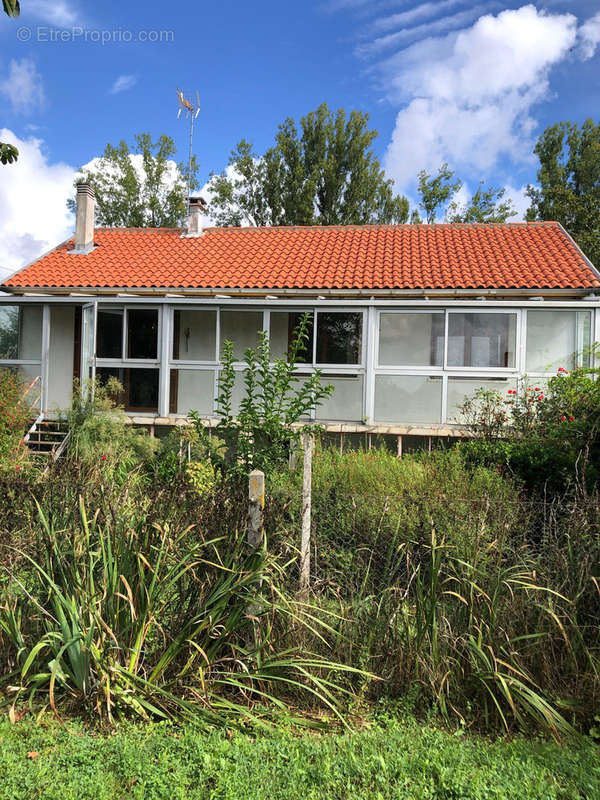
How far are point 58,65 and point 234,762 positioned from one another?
57.7 ft

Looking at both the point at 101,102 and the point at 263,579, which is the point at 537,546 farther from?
the point at 101,102

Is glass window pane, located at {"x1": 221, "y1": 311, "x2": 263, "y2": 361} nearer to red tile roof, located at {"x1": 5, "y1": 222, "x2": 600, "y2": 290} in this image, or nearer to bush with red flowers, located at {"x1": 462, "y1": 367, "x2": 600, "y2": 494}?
red tile roof, located at {"x1": 5, "y1": 222, "x2": 600, "y2": 290}

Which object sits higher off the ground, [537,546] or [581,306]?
[581,306]

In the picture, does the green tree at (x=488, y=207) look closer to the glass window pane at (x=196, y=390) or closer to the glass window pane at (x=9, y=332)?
the glass window pane at (x=196, y=390)

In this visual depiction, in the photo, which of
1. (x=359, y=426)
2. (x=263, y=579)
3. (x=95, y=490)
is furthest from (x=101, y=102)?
(x=263, y=579)

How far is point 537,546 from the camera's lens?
16.0 ft

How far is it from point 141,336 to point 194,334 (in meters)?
1.46

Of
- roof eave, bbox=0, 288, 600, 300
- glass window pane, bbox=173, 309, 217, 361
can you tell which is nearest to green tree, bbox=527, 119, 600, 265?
roof eave, bbox=0, 288, 600, 300

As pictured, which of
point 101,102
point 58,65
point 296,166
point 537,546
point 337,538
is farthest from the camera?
point 296,166

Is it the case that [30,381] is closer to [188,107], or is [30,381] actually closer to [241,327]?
[241,327]

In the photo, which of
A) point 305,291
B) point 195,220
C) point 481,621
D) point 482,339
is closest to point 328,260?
point 305,291

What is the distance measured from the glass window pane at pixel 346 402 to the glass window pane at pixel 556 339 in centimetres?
373
